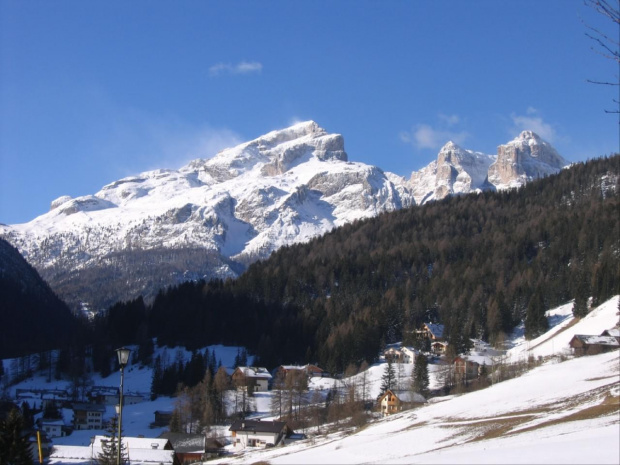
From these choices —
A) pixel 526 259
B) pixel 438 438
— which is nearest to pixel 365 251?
pixel 526 259

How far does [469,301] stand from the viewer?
142 metres

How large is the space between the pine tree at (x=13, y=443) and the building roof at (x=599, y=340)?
262 ft

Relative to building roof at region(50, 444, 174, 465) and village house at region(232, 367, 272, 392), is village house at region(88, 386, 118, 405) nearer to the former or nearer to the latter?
village house at region(232, 367, 272, 392)

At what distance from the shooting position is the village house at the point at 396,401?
89.5 meters

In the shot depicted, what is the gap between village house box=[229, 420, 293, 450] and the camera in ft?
270

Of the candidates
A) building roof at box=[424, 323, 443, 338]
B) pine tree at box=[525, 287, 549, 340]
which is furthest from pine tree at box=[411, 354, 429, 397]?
building roof at box=[424, 323, 443, 338]

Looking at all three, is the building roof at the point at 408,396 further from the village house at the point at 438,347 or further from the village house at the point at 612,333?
the village house at the point at 438,347

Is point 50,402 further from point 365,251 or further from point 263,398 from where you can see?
point 365,251

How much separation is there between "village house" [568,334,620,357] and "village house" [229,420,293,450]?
3814cm

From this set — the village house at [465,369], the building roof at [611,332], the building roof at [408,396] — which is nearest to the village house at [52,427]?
the building roof at [408,396]

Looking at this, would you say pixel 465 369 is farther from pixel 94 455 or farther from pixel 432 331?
pixel 94 455

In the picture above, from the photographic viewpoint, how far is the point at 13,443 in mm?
31734

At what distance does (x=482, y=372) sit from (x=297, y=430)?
87.6 feet

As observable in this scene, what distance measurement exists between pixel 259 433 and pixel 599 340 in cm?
4476
